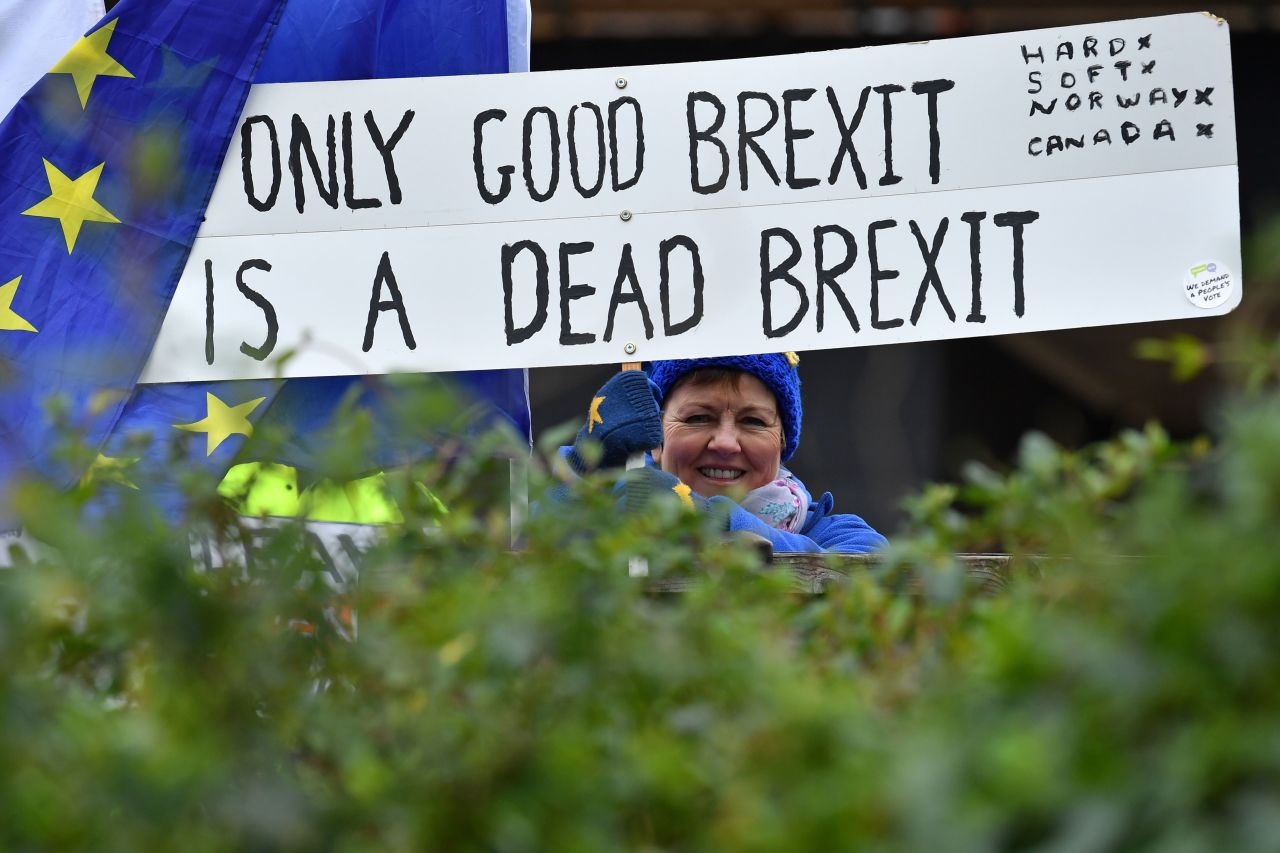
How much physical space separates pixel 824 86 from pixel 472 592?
172 centimetres

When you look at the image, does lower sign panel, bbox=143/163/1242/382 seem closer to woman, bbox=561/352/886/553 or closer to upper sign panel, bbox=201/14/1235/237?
upper sign panel, bbox=201/14/1235/237

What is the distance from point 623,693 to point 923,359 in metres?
4.33

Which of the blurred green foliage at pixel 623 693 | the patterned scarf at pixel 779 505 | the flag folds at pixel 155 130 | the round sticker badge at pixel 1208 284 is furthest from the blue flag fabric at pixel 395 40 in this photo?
the blurred green foliage at pixel 623 693

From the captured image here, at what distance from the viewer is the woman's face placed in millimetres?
2881

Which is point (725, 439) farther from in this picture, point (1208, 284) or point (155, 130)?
point (155, 130)

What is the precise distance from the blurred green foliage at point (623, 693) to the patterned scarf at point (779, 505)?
1677 mm

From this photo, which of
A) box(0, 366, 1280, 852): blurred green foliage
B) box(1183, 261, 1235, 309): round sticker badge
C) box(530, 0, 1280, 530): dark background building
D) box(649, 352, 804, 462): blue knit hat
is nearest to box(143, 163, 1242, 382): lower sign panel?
Answer: box(1183, 261, 1235, 309): round sticker badge

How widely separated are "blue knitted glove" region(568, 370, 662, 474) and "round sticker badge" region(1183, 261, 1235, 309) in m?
0.78

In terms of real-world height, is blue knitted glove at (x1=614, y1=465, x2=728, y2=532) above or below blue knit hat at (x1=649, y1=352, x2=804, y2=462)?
below

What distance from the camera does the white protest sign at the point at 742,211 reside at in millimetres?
2352

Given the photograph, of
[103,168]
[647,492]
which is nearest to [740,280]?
[647,492]

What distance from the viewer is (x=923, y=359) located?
16.7 ft

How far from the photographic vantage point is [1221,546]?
0.65m

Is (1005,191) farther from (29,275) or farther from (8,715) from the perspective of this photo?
(8,715)
